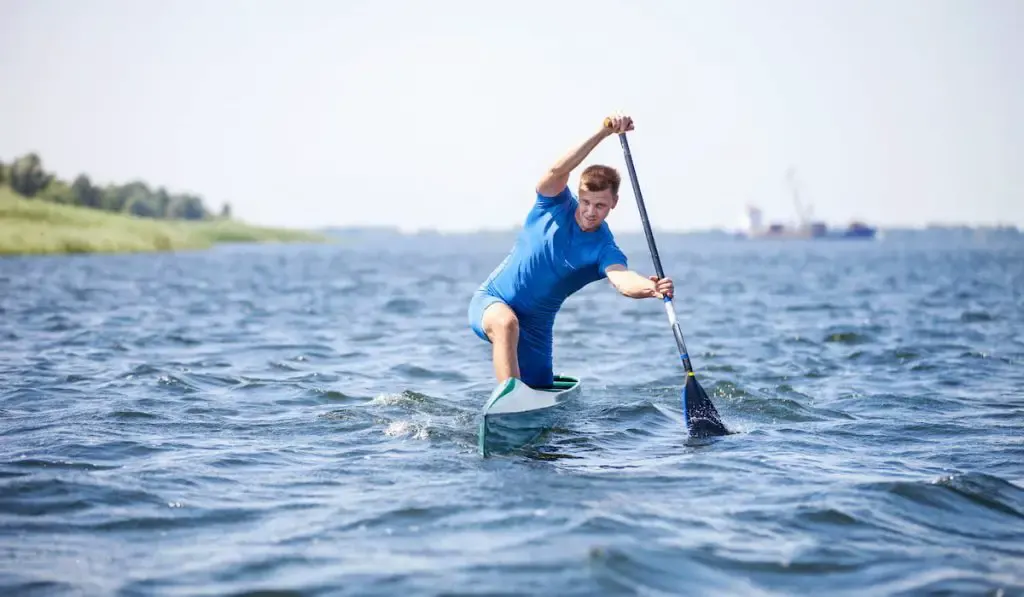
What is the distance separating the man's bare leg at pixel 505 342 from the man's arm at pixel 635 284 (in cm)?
94

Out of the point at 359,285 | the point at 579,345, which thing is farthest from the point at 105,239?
the point at 579,345

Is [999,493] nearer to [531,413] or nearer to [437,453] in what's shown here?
[531,413]

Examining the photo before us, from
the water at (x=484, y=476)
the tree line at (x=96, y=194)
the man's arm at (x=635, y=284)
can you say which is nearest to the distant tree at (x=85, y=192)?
the tree line at (x=96, y=194)

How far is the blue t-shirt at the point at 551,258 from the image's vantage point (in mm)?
8898

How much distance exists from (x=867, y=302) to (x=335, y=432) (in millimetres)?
25880

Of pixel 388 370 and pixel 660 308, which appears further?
pixel 660 308

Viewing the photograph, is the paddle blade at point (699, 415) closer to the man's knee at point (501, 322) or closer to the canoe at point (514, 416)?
the canoe at point (514, 416)

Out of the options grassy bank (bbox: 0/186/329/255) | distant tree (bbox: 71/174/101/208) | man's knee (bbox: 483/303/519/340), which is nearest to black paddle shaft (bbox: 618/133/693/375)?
man's knee (bbox: 483/303/519/340)

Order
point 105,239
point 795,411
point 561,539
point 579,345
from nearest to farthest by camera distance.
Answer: point 561,539, point 795,411, point 579,345, point 105,239

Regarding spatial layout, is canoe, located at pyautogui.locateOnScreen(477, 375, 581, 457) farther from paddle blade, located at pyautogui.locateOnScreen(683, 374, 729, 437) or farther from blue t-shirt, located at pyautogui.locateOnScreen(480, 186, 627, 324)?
paddle blade, located at pyautogui.locateOnScreen(683, 374, 729, 437)

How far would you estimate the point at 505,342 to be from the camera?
8875 mm

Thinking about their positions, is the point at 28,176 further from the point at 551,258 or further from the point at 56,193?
the point at 551,258

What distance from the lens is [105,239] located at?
84188mm

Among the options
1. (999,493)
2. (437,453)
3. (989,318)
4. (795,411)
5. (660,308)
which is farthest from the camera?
(660,308)
